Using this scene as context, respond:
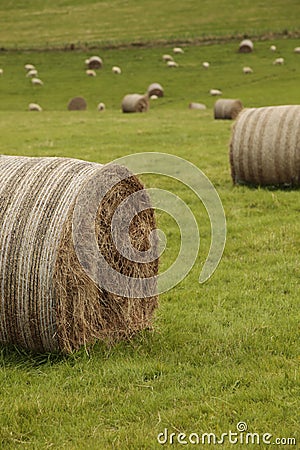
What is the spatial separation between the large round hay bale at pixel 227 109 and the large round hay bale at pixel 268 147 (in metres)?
11.9

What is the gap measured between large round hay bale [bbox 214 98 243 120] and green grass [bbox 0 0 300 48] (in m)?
34.1

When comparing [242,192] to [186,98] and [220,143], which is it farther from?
[186,98]

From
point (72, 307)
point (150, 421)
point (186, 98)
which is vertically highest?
point (72, 307)

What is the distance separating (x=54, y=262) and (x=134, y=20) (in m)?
69.0

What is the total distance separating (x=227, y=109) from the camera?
2517 cm

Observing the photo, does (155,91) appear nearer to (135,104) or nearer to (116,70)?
(135,104)

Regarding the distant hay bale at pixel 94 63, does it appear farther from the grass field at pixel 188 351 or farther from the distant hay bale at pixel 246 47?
the grass field at pixel 188 351

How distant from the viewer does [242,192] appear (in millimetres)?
12938

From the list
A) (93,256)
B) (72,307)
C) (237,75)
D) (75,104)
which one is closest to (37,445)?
(72,307)

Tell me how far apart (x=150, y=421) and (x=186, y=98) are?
33.0m

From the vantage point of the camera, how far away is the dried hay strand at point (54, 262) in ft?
19.9

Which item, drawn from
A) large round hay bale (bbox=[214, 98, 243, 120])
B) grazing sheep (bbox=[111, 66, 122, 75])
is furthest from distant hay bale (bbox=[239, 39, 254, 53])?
large round hay bale (bbox=[214, 98, 243, 120])

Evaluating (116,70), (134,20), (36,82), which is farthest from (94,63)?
(134,20)

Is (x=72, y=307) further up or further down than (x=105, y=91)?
further up
